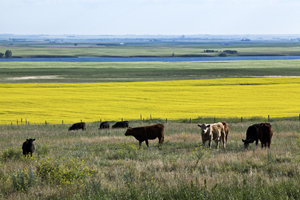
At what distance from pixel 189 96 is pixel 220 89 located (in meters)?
7.70

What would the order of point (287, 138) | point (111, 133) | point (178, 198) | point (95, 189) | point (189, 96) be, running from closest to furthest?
point (178, 198) → point (95, 189) → point (287, 138) → point (111, 133) → point (189, 96)

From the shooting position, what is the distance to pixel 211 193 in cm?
886

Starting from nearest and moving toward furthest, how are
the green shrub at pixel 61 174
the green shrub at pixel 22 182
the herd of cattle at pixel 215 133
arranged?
the green shrub at pixel 22 182 → the green shrub at pixel 61 174 → the herd of cattle at pixel 215 133

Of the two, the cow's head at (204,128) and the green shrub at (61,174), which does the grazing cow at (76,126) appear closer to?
the cow's head at (204,128)

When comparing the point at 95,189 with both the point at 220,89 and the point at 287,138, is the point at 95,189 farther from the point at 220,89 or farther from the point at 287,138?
the point at 220,89

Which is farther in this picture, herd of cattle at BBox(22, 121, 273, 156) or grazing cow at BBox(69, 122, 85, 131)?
grazing cow at BBox(69, 122, 85, 131)

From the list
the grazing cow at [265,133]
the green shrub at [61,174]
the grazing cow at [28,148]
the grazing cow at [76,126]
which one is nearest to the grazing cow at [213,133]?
the grazing cow at [265,133]

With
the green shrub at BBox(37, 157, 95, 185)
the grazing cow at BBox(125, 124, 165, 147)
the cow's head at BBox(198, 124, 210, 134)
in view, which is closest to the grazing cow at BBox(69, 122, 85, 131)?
the grazing cow at BBox(125, 124, 165, 147)

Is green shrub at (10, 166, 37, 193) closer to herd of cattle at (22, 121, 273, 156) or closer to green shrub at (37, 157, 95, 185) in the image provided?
green shrub at (37, 157, 95, 185)

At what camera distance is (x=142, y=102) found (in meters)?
44.0

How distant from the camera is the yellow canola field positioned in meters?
36.3

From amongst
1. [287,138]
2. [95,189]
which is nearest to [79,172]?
[95,189]

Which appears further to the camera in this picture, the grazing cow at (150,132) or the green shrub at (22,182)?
the grazing cow at (150,132)

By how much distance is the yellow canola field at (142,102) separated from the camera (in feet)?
A: 119
